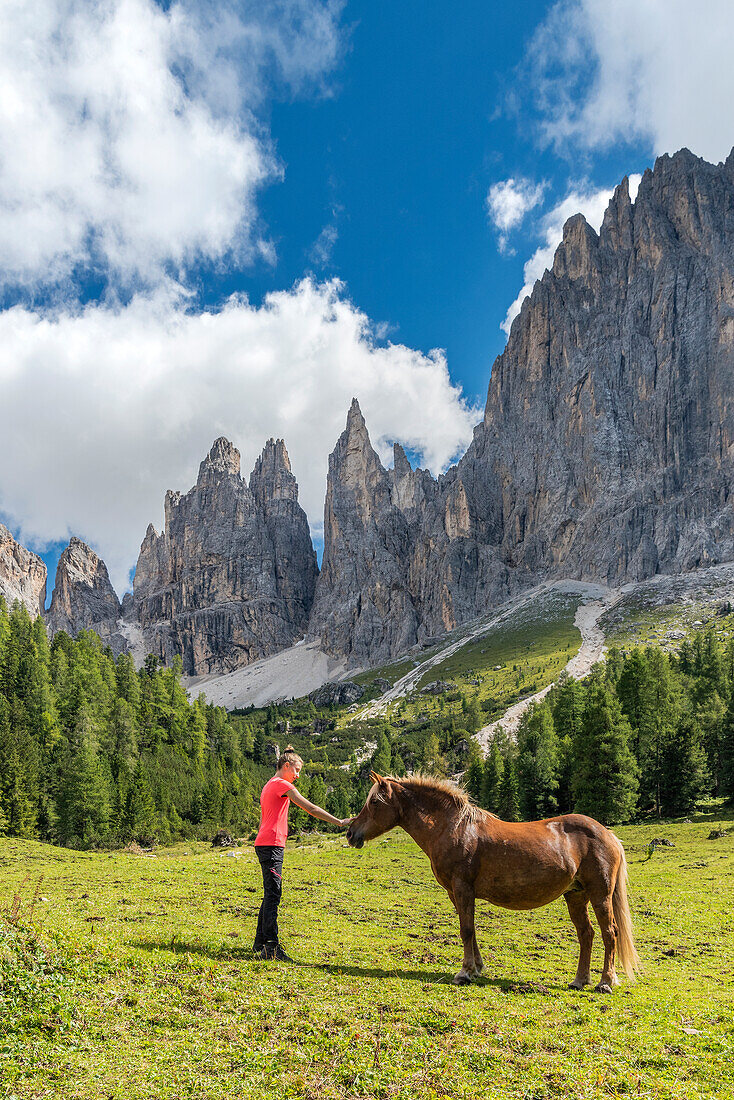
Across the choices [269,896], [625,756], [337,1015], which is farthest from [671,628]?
[337,1015]

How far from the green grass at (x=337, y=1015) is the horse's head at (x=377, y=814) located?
7.94ft

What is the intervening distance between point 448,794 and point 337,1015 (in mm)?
4896

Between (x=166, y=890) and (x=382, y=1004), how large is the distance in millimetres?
13534

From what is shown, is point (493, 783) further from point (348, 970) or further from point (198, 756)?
point (348, 970)

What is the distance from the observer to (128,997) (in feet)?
29.4

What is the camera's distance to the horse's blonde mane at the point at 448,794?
1277 cm

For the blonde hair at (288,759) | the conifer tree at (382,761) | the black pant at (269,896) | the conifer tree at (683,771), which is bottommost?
the conifer tree at (382,761)

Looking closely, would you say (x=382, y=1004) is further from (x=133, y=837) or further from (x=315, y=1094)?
(x=133, y=837)

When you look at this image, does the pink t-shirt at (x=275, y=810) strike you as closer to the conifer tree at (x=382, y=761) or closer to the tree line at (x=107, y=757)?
the tree line at (x=107, y=757)

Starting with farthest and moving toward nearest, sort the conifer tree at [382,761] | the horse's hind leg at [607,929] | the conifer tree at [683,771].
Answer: the conifer tree at [382,761] → the conifer tree at [683,771] → the horse's hind leg at [607,929]

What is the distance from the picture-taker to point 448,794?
42.9 ft

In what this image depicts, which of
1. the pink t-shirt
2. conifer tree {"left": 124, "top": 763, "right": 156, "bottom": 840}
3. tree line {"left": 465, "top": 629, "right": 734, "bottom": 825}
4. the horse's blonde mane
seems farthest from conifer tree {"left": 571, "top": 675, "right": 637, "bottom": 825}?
the pink t-shirt

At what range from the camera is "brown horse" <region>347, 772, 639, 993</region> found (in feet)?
39.6

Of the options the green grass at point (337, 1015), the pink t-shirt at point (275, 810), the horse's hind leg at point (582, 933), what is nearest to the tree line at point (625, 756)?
the green grass at point (337, 1015)
